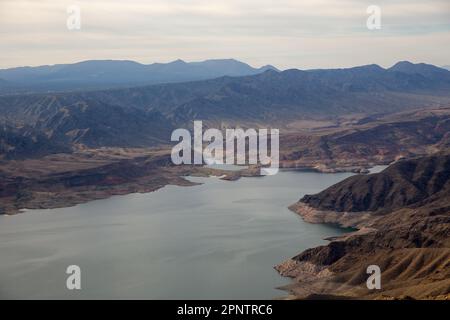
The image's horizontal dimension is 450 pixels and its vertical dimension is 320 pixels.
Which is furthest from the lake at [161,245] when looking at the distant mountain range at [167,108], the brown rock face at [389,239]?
the distant mountain range at [167,108]

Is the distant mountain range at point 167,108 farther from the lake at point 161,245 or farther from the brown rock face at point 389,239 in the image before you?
the brown rock face at point 389,239

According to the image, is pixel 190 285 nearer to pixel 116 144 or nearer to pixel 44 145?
pixel 44 145

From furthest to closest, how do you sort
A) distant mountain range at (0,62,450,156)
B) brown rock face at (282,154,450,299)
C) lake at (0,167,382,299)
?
1. distant mountain range at (0,62,450,156)
2. lake at (0,167,382,299)
3. brown rock face at (282,154,450,299)

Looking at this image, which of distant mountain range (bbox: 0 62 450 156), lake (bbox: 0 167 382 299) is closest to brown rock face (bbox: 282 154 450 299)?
lake (bbox: 0 167 382 299)

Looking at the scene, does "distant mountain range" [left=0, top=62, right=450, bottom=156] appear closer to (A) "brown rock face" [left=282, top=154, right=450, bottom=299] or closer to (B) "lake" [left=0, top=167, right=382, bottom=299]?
(B) "lake" [left=0, top=167, right=382, bottom=299]

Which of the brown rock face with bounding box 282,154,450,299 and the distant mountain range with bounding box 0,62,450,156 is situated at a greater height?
the distant mountain range with bounding box 0,62,450,156
